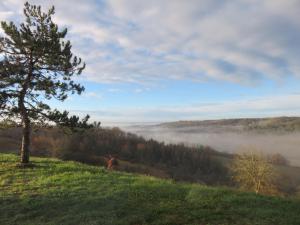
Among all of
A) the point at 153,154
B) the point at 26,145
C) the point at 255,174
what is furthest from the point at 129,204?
the point at 153,154

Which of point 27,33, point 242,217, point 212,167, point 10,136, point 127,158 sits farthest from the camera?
point 212,167

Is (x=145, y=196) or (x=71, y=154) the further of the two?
(x=71, y=154)

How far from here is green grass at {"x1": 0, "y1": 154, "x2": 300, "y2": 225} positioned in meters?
13.8

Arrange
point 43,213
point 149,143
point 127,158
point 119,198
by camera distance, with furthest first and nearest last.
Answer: point 149,143
point 127,158
point 119,198
point 43,213

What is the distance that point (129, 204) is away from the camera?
51.5 feet

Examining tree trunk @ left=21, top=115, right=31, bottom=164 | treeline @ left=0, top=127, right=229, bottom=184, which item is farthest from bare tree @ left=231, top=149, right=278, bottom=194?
treeline @ left=0, top=127, right=229, bottom=184

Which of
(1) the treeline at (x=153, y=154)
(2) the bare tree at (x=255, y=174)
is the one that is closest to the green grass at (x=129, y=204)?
(2) the bare tree at (x=255, y=174)

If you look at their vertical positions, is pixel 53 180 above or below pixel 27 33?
below

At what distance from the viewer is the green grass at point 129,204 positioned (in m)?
13.8

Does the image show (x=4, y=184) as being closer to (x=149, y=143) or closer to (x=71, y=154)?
(x=71, y=154)

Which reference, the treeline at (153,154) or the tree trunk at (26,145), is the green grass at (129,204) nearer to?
the tree trunk at (26,145)

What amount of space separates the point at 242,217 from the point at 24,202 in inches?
344

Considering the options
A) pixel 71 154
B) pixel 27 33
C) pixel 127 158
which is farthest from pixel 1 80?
pixel 127 158

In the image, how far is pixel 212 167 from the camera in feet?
502
